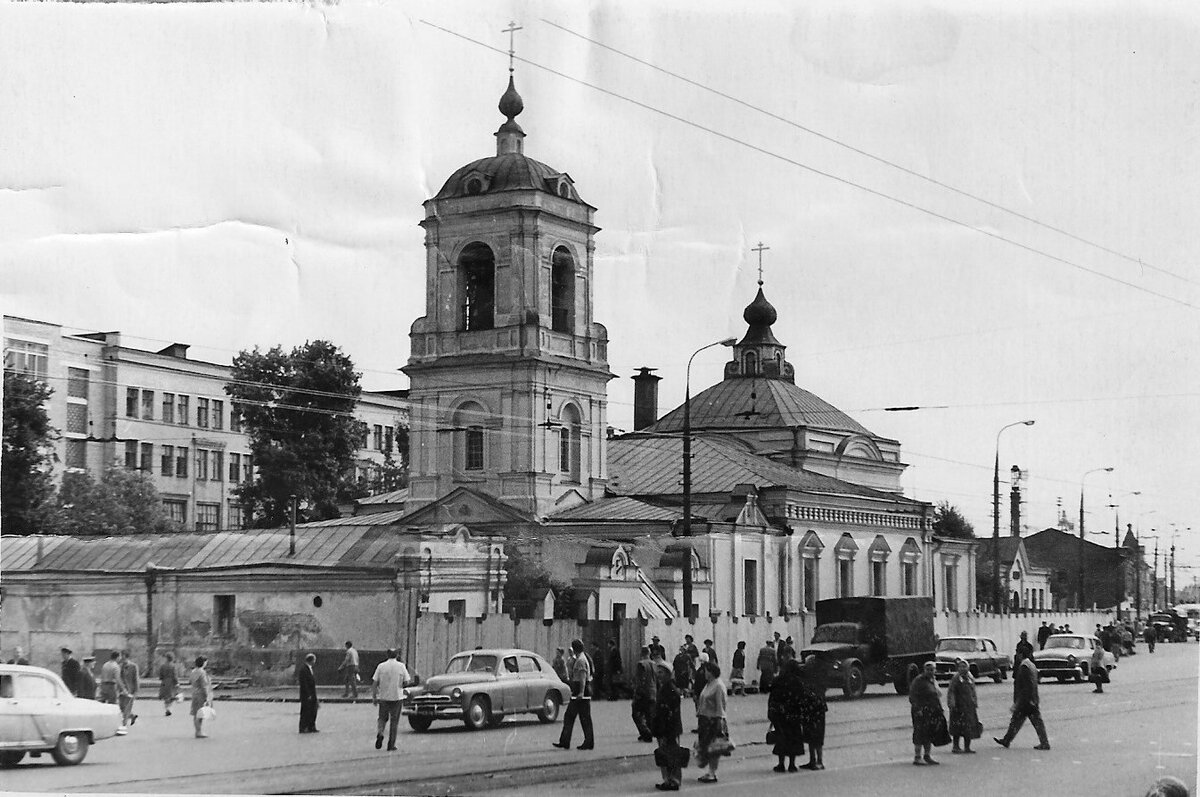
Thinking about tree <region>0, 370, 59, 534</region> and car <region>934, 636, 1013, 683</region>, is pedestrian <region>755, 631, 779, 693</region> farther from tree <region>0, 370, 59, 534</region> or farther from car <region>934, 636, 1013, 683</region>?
tree <region>0, 370, 59, 534</region>

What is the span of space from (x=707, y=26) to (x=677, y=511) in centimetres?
2370

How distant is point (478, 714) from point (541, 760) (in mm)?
3484

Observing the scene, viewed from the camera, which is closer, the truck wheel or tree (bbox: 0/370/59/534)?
tree (bbox: 0/370/59/534)

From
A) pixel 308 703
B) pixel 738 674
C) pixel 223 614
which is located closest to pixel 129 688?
pixel 308 703

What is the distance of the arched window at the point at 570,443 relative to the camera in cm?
4038

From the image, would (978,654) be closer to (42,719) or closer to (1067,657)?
(1067,657)

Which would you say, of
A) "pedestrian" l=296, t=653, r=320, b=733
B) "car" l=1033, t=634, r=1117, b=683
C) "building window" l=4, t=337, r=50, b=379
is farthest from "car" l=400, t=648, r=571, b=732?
"car" l=1033, t=634, r=1117, b=683

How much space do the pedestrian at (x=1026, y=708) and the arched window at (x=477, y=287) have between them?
62.5 feet

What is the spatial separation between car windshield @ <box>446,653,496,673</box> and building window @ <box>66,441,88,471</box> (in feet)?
33.8

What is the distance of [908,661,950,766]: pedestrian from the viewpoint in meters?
19.7

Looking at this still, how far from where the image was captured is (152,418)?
3109 centimetres

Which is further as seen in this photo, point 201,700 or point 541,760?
point 201,700

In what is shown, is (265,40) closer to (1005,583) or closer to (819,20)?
(819,20)

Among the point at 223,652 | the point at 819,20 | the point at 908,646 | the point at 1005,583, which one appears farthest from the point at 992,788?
the point at 1005,583
